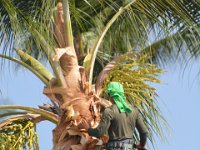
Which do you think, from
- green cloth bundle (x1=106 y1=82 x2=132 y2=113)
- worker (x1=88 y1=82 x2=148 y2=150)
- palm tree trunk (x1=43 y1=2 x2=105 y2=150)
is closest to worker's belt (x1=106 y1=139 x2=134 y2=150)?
worker (x1=88 y1=82 x2=148 y2=150)

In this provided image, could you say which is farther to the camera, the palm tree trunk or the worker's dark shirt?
Result: the palm tree trunk

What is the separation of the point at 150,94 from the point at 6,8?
1.87 meters

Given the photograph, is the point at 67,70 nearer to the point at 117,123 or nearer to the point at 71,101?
the point at 71,101

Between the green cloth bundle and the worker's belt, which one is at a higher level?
the green cloth bundle

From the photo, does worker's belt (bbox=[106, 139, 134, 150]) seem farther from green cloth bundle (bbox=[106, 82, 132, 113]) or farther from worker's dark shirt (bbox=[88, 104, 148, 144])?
green cloth bundle (bbox=[106, 82, 132, 113])

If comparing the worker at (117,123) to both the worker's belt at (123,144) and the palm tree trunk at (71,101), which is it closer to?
the worker's belt at (123,144)

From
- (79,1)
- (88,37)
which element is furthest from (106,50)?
(79,1)

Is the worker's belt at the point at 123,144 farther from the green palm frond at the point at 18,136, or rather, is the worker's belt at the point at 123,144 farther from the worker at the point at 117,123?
the green palm frond at the point at 18,136

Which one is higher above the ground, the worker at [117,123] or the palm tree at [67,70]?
the palm tree at [67,70]

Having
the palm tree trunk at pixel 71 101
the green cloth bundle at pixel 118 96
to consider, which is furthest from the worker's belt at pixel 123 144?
the palm tree trunk at pixel 71 101

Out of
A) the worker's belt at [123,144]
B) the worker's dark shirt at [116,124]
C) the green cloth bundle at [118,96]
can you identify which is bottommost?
the worker's belt at [123,144]

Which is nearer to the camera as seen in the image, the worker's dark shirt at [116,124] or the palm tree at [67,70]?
the worker's dark shirt at [116,124]

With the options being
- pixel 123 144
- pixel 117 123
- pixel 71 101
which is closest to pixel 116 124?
pixel 117 123

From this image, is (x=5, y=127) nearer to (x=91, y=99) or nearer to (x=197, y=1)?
(x=91, y=99)
